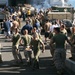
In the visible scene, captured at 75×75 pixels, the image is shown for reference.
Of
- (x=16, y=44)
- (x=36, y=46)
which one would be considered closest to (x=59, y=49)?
(x=36, y=46)

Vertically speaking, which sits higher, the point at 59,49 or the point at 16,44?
the point at 59,49

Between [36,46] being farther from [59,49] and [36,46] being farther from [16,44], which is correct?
[59,49]

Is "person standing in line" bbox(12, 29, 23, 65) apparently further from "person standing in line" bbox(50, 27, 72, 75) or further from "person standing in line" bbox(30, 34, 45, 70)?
"person standing in line" bbox(50, 27, 72, 75)

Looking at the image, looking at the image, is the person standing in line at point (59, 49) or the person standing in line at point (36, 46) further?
the person standing in line at point (36, 46)

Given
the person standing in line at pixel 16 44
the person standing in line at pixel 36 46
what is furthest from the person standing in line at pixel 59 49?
the person standing in line at pixel 16 44

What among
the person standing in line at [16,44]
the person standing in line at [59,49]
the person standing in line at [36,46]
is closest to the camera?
the person standing in line at [59,49]

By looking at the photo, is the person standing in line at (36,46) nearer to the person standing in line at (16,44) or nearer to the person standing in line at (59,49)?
the person standing in line at (16,44)

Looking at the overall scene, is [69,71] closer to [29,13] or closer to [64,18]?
[64,18]

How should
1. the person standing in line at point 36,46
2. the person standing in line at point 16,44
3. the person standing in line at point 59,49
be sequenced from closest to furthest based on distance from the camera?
the person standing in line at point 59,49 < the person standing in line at point 36,46 < the person standing in line at point 16,44

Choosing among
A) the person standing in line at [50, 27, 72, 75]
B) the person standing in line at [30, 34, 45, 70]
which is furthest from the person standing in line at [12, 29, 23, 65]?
the person standing in line at [50, 27, 72, 75]

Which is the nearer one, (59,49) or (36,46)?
(59,49)

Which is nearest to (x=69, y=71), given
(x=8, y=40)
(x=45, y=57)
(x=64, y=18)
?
(x=45, y=57)

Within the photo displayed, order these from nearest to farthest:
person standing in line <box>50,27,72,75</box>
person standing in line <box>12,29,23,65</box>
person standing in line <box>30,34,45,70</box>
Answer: person standing in line <box>50,27,72,75</box> < person standing in line <box>30,34,45,70</box> < person standing in line <box>12,29,23,65</box>

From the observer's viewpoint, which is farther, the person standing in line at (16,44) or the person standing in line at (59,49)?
the person standing in line at (16,44)
